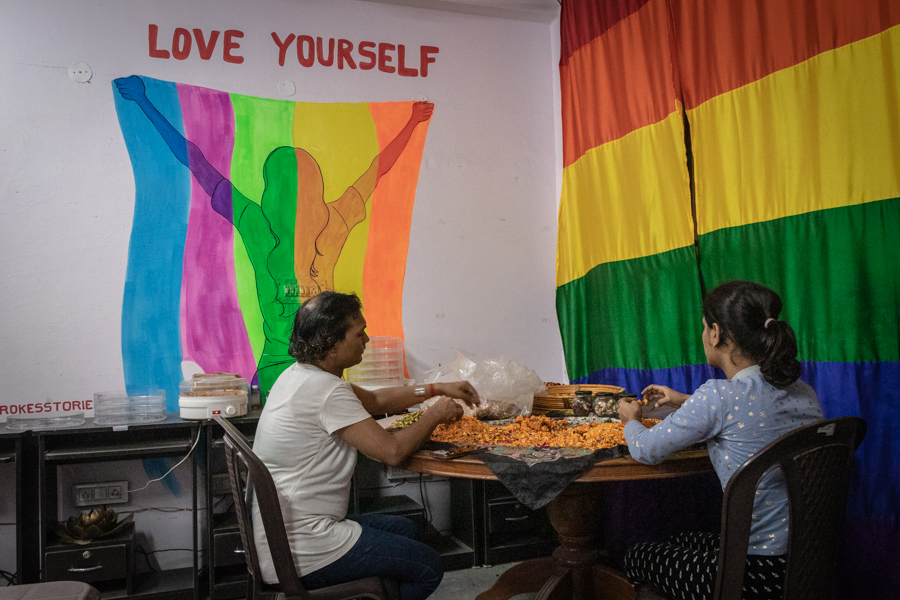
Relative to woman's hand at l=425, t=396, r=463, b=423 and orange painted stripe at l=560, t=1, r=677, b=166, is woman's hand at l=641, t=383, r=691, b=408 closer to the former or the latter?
woman's hand at l=425, t=396, r=463, b=423

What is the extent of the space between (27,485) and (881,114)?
370cm

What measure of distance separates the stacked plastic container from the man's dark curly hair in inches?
56.7

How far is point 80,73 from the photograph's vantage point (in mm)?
3330

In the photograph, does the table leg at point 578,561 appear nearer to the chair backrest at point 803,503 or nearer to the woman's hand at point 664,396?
the woman's hand at point 664,396

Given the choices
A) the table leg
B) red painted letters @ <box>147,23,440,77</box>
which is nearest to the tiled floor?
the table leg

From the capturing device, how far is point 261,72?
3.63m

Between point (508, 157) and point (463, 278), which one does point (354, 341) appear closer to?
point (463, 278)

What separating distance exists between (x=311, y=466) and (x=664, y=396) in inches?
50.3

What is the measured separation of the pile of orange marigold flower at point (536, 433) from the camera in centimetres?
194

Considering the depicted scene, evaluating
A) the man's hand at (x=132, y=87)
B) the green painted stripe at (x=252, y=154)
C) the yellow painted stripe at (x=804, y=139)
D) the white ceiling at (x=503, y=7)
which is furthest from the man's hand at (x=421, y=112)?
the yellow painted stripe at (x=804, y=139)

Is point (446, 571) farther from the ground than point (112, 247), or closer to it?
closer to it

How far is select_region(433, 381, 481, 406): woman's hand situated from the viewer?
248 cm

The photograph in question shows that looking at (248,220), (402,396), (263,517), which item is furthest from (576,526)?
(248,220)

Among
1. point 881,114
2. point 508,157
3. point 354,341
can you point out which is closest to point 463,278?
point 508,157
